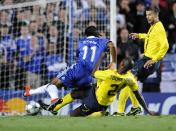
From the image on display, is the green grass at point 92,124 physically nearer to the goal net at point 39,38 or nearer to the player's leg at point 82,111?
the player's leg at point 82,111

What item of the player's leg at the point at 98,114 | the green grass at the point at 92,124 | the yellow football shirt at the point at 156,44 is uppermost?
the yellow football shirt at the point at 156,44

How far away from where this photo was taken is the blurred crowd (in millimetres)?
16109

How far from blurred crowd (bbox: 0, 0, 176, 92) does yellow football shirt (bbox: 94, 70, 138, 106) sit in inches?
187

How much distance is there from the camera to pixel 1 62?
16766mm

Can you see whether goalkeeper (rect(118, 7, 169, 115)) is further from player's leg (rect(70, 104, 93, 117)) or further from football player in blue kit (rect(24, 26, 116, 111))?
football player in blue kit (rect(24, 26, 116, 111))

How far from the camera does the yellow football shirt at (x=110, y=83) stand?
10.6 metres

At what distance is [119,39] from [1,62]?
3082mm

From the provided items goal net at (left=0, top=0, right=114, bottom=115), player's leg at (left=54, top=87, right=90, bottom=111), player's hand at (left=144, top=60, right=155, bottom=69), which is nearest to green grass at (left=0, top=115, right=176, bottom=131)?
player's hand at (left=144, top=60, right=155, bottom=69)

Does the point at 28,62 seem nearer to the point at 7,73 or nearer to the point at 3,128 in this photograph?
the point at 7,73

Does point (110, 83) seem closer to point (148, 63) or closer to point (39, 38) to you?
point (148, 63)

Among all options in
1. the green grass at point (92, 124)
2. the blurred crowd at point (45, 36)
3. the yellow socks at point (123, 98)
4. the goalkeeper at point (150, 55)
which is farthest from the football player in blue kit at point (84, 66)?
the blurred crowd at point (45, 36)

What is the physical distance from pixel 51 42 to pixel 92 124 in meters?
7.59

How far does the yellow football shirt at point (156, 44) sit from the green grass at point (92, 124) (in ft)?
5.90

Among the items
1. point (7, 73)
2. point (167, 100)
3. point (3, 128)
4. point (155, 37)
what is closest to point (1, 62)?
point (7, 73)
